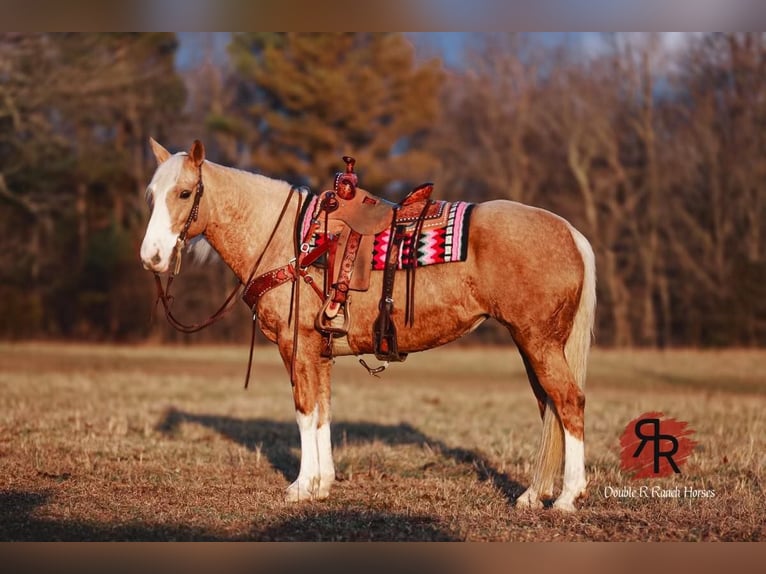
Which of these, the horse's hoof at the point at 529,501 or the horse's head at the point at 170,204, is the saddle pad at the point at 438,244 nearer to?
the horse's head at the point at 170,204

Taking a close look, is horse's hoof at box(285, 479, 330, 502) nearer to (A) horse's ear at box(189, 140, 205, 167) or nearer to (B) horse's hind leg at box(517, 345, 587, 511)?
(B) horse's hind leg at box(517, 345, 587, 511)

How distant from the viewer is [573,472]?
20.5 ft

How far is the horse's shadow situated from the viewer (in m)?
7.89

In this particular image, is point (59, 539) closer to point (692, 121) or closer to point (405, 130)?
point (405, 130)

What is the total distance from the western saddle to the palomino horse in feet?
0.29

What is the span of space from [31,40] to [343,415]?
15.3 meters

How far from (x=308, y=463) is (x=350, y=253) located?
1.78m

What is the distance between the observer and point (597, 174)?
108 ft

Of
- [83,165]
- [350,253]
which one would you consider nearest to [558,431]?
[350,253]

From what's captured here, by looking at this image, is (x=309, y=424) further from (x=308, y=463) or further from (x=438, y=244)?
(x=438, y=244)

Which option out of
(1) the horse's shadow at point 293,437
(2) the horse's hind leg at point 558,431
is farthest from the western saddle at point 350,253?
(1) the horse's shadow at point 293,437

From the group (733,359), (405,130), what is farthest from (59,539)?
(405,130)

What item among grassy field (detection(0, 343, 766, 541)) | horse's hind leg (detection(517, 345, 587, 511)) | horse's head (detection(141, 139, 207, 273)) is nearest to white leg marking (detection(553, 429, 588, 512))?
horse's hind leg (detection(517, 345, 587, 511))

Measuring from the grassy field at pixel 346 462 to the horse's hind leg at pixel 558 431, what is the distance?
0.75ft
